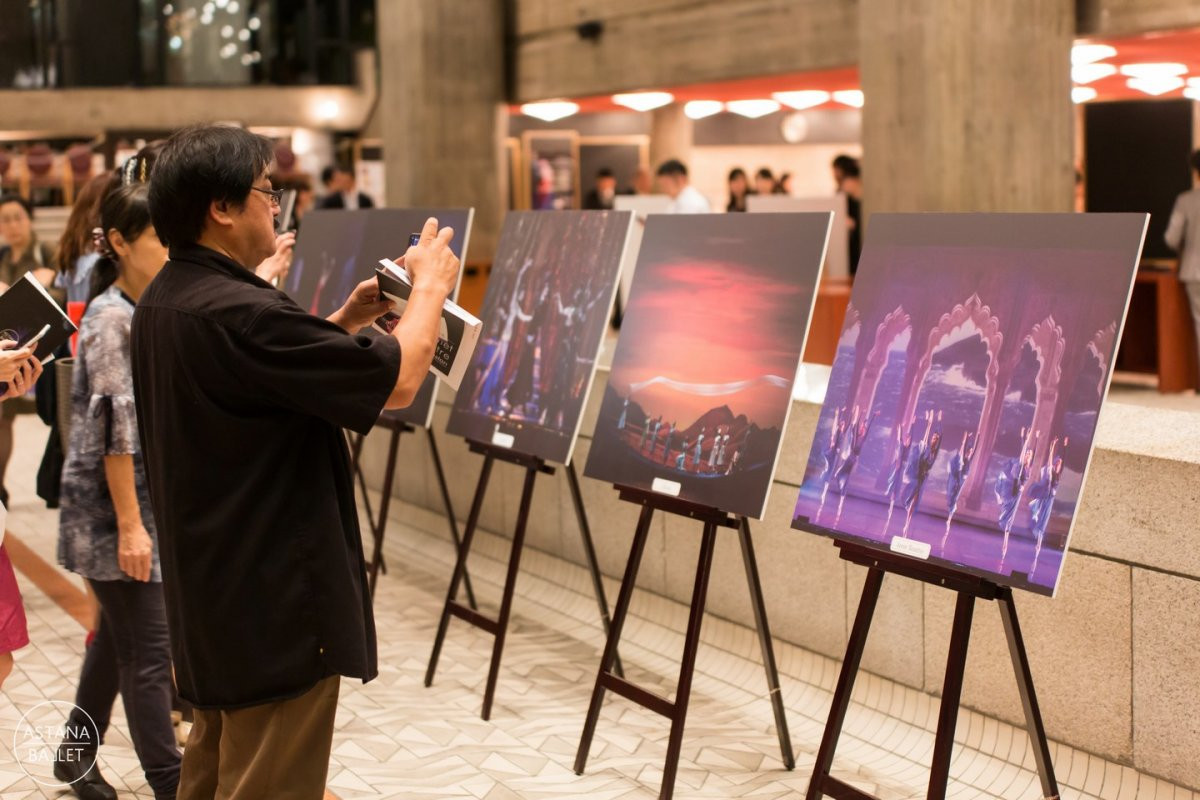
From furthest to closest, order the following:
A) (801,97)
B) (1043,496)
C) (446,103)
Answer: (801,97)
(446,103)
(1043,496)

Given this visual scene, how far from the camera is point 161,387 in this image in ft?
7.43

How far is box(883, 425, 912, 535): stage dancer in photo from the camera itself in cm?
283

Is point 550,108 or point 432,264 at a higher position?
point 550,108

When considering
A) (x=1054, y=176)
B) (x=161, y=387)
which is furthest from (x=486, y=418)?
(x=1054, y=176)

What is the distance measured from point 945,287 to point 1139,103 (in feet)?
28.1

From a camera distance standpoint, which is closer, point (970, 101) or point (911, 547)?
point (911, 547)

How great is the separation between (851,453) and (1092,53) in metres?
8.56

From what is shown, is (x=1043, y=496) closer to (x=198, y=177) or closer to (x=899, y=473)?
(x=899, y=473)

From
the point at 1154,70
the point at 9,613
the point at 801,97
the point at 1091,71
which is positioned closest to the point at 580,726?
the point at 9,613

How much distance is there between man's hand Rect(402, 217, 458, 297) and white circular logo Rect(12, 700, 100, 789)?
211 centimetres

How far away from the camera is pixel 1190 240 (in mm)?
8523

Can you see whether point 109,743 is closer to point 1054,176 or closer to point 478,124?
point 1054,176

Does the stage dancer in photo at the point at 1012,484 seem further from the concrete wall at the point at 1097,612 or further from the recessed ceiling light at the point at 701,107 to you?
the recessed ceiling light at the point at 701,107

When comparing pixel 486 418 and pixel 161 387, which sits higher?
pixel 161 387
